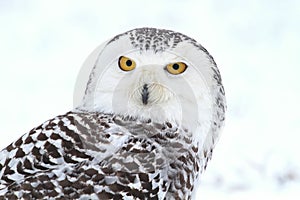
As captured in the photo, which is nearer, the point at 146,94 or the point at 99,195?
the point at 99,195

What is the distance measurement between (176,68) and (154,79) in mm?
161

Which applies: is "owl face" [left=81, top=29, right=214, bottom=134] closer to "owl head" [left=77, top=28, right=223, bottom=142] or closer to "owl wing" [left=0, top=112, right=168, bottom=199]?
"owl head" [left=77, top=28, right=223, bottom=142]

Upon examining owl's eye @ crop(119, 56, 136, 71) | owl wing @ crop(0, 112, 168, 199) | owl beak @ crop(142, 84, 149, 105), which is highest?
owl's eye @ crop(119, 56, 136, 71)

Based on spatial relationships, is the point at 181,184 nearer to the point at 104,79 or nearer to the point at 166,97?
the point at 166,97

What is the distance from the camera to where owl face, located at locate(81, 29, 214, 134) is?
4.43 meters

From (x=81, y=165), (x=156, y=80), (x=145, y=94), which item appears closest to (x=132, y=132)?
→ (x=145, y=94)

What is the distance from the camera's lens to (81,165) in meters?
4.14

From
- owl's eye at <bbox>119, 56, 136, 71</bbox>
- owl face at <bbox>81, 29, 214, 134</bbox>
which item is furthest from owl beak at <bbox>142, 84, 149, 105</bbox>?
owl's eye at <bbox>119, 56, 136, 71</bbox>

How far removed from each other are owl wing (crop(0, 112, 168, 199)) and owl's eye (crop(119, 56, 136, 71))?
37cm

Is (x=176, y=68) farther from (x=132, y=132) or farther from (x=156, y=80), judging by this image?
(x=132, y=132)

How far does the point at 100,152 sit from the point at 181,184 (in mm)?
514

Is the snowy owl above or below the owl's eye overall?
below

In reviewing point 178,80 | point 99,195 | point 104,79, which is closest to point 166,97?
point 178,80

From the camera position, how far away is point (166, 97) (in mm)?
4500
